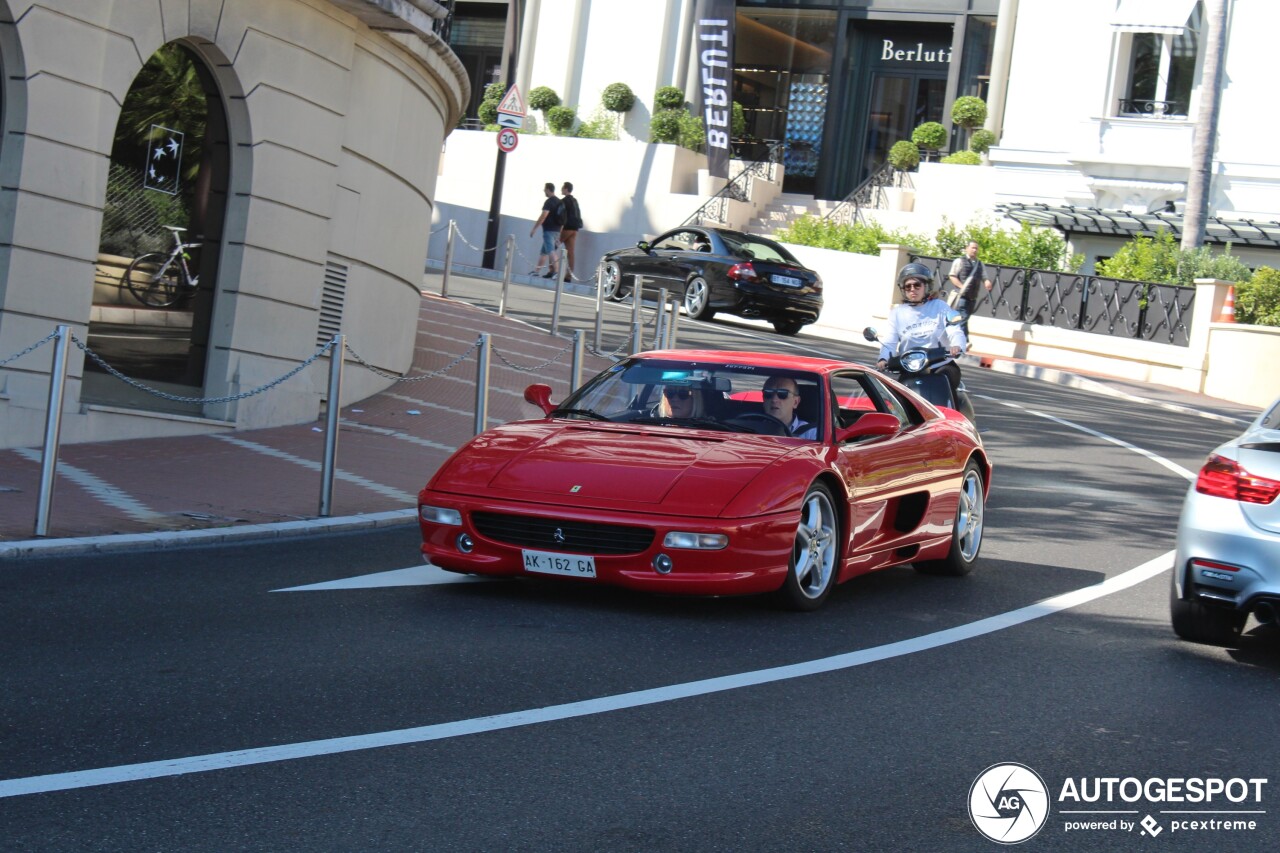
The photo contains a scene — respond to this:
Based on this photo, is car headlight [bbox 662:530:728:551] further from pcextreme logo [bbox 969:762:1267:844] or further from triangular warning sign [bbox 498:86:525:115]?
triangular warning sign [bbox 498:86:525:115]

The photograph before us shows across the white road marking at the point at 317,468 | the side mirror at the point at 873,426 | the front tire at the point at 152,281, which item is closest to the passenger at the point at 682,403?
the side mirror at the point at 873,426

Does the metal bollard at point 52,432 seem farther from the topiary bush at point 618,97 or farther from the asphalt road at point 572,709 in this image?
the topiary bush at point 618,97

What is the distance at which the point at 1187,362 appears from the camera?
28.0 meters

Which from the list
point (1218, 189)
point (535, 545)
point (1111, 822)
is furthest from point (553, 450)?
point (1218, 189)

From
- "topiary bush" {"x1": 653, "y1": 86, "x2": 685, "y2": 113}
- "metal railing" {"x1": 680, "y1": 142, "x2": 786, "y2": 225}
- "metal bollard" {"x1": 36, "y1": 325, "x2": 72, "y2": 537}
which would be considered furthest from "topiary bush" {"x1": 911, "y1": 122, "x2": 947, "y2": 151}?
"metal bollard" {"x1": 36, "y1": 325, "x2": 72, "y2": 537}

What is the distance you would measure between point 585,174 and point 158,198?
2586 centimetres

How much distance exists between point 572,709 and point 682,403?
3.15 metres

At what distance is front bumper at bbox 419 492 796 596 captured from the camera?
759 centimetres

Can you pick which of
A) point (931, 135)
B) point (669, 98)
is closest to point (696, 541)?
point (931, 135)

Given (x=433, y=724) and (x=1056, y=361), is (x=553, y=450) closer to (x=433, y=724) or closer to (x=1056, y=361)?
(x=433, y=724)

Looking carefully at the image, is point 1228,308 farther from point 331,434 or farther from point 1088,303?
point 331,434

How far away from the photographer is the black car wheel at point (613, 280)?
96.4ft

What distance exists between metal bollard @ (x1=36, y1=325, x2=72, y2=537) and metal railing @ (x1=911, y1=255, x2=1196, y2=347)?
68.1 ft

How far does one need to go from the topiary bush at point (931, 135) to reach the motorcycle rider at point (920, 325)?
25.8 m
